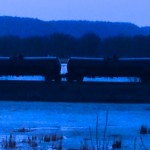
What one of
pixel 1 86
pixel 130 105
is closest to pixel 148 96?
pixel 130 105

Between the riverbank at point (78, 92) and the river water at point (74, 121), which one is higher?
the riverbank at point (78, 92)

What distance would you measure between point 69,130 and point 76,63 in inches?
782

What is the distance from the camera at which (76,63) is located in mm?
42531

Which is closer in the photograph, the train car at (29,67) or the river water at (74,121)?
the river water at (74,121)

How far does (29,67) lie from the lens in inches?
1670

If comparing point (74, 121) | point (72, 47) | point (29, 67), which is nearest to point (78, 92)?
point (29, 67)

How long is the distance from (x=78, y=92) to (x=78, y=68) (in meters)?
6.88

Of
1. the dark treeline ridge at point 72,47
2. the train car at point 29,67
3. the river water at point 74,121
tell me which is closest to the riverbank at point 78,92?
the river water at point 74,121

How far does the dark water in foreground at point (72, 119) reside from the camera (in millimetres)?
21406

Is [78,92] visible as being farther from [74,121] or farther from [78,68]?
[74,121]

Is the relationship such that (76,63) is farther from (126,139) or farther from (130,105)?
(126,139)

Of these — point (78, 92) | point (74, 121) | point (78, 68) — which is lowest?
point (74, 121)

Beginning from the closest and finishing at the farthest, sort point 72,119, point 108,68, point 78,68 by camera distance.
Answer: point 72,119
point 78,68
point 108,68

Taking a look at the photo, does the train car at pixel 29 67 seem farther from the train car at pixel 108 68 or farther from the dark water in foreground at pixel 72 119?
the dark water in foreground at pixel 72 119
